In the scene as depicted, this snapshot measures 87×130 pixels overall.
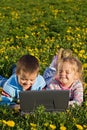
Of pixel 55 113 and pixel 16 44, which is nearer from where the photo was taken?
pixel 55 113

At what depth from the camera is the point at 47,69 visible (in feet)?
26.0

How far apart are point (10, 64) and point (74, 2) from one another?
1285 cm

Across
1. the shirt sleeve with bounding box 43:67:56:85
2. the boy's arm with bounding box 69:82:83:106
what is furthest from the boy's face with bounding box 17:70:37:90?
the shirt sleeve with bounding box 43:67:56:85

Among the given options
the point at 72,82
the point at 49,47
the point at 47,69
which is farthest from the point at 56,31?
the point at 72,82

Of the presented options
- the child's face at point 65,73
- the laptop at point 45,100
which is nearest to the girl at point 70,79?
the child's face at point 65,73

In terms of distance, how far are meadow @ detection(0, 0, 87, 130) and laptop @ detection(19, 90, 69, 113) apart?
0.13m

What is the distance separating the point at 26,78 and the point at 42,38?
5.81 meters

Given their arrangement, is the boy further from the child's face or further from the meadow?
the meadow

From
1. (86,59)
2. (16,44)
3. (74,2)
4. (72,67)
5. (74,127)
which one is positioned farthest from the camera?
(74,2)

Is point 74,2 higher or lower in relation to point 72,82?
lower

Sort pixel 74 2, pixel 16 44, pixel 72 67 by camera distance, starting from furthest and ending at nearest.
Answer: pixel 74 2 < pixel 16 44 < pixel 72 67

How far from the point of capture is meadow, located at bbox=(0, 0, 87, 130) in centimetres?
579

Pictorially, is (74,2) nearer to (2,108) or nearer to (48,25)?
(48,25)

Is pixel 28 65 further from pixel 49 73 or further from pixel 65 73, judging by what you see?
pixel 49 73
